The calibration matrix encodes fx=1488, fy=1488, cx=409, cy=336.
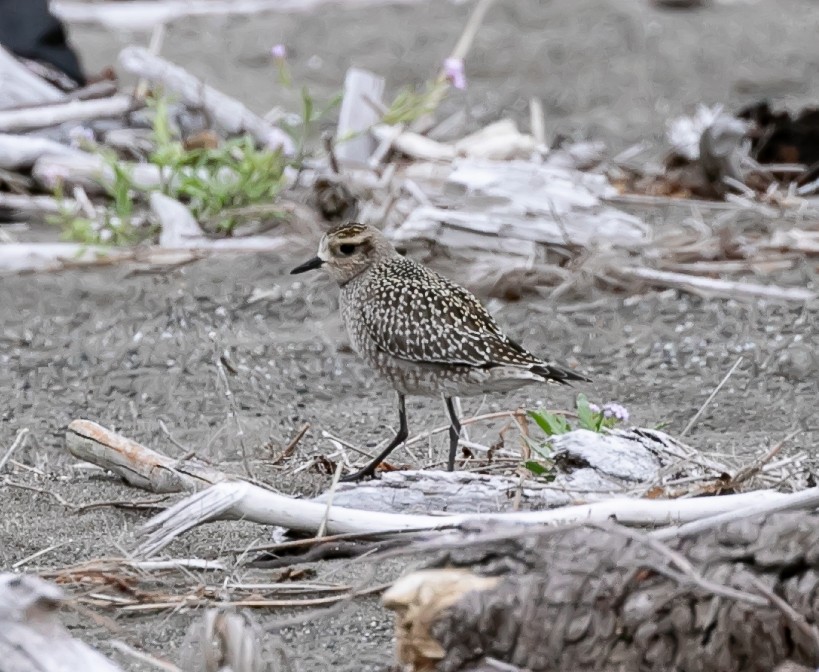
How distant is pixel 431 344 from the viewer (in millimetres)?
4219

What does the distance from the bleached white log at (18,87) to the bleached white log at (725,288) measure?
3.61m

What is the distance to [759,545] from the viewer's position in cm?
261

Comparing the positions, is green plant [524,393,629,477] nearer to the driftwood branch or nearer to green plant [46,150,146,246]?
the driftwood branch

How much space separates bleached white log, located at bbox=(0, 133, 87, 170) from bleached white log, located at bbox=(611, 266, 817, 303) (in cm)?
319

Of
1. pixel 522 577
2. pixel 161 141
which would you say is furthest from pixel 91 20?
pixel 522 577

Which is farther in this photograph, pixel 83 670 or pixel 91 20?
pixel 91 20

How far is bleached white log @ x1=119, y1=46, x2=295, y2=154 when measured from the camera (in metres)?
8.02

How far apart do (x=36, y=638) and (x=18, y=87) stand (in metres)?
6.01

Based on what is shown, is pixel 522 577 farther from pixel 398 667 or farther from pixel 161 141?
pixel 161 141

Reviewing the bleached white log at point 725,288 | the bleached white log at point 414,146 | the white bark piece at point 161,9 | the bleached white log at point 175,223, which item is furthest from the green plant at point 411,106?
the white bark piece at point 161,9

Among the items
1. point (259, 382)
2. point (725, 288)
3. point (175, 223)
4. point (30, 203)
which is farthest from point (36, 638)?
point (30, 203)

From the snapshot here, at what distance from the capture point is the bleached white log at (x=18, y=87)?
7.95m

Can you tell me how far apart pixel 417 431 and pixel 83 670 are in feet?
8.33

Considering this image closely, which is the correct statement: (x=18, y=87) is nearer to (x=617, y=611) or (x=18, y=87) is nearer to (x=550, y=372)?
(x=550, y=372)
